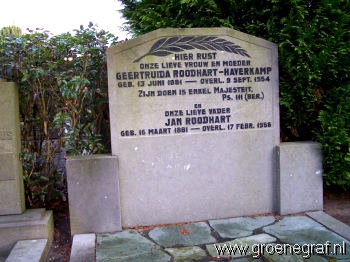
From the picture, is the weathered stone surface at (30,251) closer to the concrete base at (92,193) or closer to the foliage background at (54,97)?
the concrete base at (92,193)

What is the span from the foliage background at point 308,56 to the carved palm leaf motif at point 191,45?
0.50m

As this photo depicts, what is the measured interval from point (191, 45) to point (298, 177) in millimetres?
2051

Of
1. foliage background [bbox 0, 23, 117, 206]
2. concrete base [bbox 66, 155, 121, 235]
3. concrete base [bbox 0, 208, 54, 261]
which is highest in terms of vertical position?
foliage background [bbox 0, 23, 117, 206]

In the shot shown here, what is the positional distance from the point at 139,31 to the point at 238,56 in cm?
198

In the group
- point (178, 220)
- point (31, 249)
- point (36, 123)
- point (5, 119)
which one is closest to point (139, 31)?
point (36, 123)

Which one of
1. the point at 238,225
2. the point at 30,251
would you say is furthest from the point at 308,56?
the point at 30,251

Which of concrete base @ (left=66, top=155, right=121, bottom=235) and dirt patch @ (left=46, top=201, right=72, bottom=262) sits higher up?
concrete base @ (left=66, top=155, right=121, bottom=235)

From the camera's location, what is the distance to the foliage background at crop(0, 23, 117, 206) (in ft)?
14.3

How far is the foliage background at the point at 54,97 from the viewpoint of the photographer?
4363 mm

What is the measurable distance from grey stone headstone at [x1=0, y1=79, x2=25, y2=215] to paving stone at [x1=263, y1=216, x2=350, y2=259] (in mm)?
2771

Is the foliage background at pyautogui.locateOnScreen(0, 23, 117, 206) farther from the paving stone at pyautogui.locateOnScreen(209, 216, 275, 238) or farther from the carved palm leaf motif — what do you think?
the paving stone at pyautogui.locateOnScreen(209, 216, 275, 238)

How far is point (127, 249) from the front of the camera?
377cm

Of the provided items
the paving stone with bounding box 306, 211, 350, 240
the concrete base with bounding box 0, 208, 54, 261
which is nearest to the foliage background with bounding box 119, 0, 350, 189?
the paving stone with bounding box 306, 211, 350, 240

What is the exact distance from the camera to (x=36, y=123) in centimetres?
460
